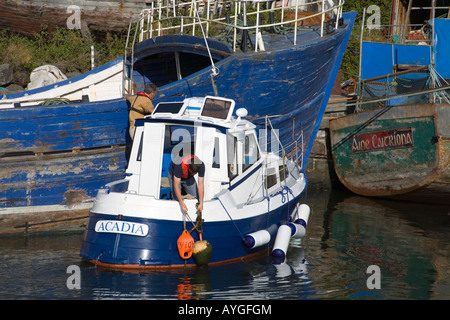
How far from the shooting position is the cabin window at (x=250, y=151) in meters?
11.1

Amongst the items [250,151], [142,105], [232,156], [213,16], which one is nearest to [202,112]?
[232,156]

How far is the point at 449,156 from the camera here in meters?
15.2

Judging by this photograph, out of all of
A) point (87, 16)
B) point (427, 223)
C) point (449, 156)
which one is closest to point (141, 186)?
point (427, 223)

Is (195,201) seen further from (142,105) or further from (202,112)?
(142,105)

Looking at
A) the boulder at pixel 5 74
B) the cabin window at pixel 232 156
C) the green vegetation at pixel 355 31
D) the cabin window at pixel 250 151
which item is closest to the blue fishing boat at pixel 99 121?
the cabin window at pixel 250 151

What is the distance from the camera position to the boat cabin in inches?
396

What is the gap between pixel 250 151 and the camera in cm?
1127

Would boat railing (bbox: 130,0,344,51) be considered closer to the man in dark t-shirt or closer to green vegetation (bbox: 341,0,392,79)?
green vegetation (bbox: 341,0,392,79)

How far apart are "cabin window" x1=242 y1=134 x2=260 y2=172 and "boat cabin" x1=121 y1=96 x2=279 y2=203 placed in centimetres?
2

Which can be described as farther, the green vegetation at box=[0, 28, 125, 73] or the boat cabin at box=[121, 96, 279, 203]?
the green vegetation at box=[0, 28, 125, 73]

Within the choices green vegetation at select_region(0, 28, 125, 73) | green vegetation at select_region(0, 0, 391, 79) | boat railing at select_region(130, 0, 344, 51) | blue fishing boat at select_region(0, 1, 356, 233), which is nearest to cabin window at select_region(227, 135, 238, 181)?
blue fishing boat at select_region(0, 1, 356, 233)

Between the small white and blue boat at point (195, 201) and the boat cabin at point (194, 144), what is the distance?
0.02 m

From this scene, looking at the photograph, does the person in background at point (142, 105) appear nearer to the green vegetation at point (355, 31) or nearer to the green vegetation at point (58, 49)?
the green vegetation at point (58, 49)

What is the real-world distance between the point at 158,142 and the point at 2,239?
167 inches
